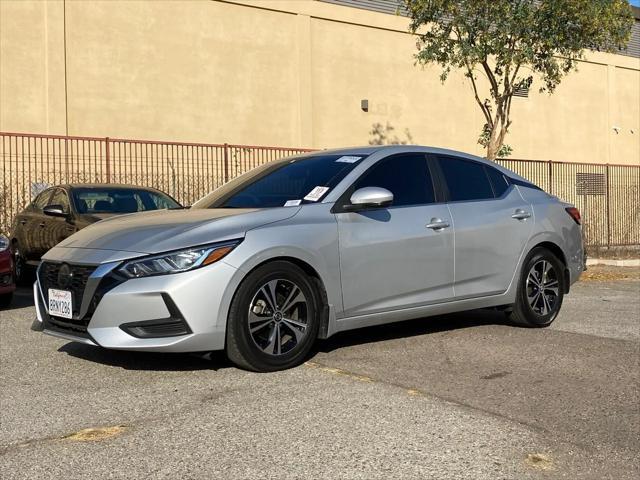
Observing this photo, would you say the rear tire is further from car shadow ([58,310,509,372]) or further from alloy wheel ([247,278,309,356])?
alloy wheel ([247,278,309,356])

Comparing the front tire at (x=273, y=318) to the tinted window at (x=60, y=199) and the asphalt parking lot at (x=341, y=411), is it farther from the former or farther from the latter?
the tinted window at (x=60, y=199)

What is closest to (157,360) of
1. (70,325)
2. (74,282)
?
(70,325)

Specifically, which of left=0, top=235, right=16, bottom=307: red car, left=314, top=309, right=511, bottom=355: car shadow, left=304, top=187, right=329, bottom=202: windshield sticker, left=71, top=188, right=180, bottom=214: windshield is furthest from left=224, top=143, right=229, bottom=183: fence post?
left=304, top=187, right=329, bottom=202: windshield sticker

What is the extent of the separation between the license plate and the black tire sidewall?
379 centimetres

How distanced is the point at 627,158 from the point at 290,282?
1047 inches

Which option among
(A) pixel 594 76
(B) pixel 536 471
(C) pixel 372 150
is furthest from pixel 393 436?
(A) pixel 594 76

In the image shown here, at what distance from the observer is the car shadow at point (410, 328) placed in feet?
20.4

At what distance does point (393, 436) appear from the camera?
3803 mm

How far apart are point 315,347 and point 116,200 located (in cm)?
499

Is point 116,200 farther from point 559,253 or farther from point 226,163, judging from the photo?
point 559,253

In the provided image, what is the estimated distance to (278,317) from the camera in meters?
5.07

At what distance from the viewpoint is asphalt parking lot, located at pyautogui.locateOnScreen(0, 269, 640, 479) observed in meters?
3.46

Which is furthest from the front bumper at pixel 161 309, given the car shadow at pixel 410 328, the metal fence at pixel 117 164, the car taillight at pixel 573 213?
the metal fence at pixel 117 164

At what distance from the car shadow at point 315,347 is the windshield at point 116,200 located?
3.88 metres
